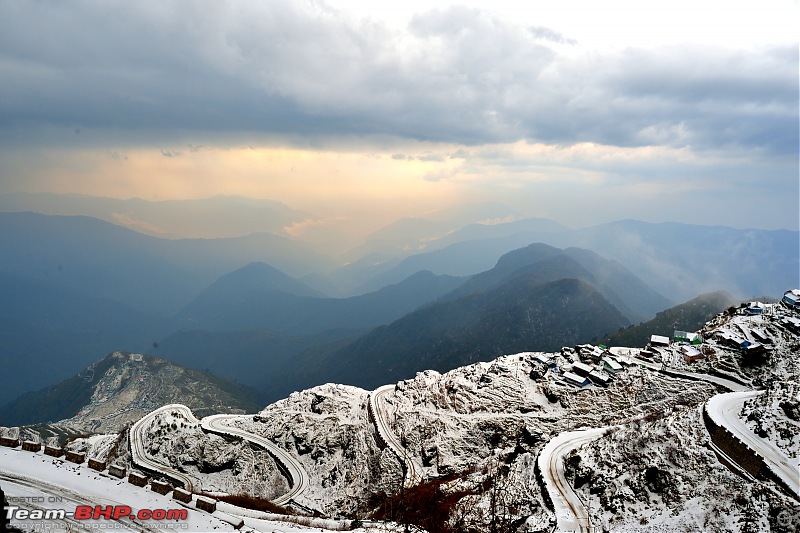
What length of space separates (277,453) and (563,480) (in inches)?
1354

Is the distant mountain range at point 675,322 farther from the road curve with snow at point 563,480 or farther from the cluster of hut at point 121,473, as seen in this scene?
the cluster of hut at point 121,473

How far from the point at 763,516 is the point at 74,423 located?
15020cm

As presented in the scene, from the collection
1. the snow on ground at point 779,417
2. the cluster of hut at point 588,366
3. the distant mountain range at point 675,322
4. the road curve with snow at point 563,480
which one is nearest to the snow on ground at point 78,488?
the road curve with snow at point 563,480

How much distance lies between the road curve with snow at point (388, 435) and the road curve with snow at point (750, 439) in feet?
85.7

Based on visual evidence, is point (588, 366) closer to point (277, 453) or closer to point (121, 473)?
point (277, 453)

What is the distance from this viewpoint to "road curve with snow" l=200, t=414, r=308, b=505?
4616 centimetres

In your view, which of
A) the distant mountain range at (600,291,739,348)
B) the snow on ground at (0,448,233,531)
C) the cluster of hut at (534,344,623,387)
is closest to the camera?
the snow on ground at (0,448,233,531)

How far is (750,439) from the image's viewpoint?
2673cm

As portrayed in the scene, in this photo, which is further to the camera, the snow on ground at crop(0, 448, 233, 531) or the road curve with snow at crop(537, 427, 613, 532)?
the road curve with snow at crop(537, 427, 613, 532)

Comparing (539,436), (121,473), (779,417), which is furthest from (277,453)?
(779,417)

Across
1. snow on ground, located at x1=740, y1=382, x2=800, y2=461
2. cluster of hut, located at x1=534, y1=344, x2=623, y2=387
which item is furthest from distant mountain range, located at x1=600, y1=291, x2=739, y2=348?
snow on ground, located at x1=740, y1=382, x2=800, y2=461

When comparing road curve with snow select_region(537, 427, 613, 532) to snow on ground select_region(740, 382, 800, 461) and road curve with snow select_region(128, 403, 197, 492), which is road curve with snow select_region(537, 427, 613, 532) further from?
road curve with snow select_region(128, 403, 197, 492)

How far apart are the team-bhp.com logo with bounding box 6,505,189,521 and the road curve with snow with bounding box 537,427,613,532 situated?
75.9ft

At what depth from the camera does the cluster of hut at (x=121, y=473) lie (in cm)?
2611
